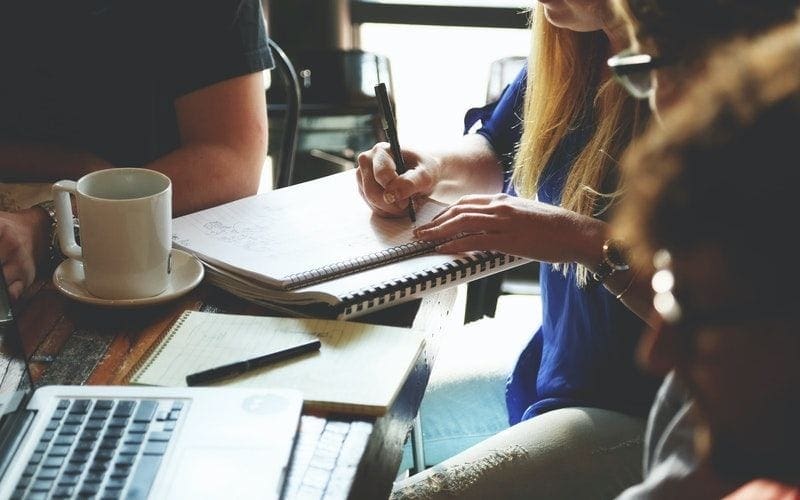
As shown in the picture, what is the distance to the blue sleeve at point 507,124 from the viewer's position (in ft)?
5.00

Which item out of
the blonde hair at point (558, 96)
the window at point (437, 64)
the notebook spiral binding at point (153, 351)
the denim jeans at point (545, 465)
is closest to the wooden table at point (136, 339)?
the notebook spiral binding at point (153, 351)

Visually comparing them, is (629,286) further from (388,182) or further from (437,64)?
(437,64)

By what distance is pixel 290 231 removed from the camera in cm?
117

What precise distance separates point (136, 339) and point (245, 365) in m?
0.15

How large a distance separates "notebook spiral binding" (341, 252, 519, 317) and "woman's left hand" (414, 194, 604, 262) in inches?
0.7

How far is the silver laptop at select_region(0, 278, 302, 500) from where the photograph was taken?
2.34 feet

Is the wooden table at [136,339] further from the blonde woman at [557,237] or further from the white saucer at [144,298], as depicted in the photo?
the blonde woman at [557,237]

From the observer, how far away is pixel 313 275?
41.1 inches

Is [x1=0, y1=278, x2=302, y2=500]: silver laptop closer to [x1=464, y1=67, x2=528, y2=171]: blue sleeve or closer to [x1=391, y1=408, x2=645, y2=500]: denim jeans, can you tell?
[x1=391, y1=408, x2=645, y2=500]: denim jeans

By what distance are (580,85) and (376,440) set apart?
0.78 metres

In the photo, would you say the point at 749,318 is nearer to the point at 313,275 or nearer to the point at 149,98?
the point at 313,275

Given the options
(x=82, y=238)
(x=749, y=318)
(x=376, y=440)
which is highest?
(x=749, y=318)

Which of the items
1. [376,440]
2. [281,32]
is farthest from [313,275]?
[281,32]

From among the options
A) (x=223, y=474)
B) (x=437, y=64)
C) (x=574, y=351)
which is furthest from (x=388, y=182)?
(x=437, y=64)
